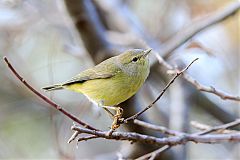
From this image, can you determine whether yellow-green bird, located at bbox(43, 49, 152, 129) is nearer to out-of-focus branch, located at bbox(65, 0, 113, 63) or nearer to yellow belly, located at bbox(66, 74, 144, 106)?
yellow belly, located at bbox(66, 74, 144, 106)

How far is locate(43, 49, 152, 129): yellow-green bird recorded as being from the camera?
1954 millimetres

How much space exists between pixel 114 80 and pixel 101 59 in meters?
1.30

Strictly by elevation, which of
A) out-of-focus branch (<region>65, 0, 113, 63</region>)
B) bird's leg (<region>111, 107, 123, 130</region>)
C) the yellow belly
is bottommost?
bird's leg (<region>111, 107, 123, 130</region>)

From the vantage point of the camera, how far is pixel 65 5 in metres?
3.31

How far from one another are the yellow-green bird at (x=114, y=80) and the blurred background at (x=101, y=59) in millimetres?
611

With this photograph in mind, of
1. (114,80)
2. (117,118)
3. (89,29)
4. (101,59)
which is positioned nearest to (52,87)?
(114,80)

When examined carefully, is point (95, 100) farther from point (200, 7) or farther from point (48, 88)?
point (200, 7)

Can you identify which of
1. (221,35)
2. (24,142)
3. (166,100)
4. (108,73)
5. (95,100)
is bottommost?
(95,100)

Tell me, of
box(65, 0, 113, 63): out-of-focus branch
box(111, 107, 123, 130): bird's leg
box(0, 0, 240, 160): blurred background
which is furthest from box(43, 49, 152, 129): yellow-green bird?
box(65, 0, 113, 63): out-of-focus branch

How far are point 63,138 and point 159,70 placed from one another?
112cm

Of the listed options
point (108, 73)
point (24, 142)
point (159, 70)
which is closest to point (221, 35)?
point (159, 70)

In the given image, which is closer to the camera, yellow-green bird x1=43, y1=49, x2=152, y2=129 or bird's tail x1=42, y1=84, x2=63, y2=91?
yellow-green bird x1=43, y1=49, x2=152, y2=129

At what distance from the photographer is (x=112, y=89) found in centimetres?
199

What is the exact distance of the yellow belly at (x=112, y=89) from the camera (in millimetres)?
1940
